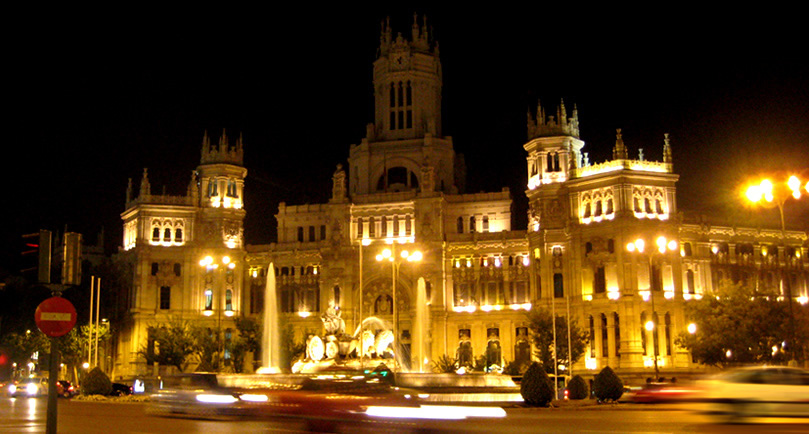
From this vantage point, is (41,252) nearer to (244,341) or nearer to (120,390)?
(120,390)

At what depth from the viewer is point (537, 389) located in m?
44.2

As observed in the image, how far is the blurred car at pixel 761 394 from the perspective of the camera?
25484 mm

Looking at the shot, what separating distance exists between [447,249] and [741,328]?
3397cm

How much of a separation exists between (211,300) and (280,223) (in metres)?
11.9

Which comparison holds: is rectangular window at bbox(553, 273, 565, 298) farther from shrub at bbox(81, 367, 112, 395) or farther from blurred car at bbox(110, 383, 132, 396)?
shrub at bbox(81, 367, 112, 395)

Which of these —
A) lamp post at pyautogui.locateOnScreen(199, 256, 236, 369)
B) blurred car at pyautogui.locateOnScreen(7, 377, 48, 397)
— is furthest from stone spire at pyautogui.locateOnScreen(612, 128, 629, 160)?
blurred car at pyautogui.locateOnScreen(7, 377, 48, 397)

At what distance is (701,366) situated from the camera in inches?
3189

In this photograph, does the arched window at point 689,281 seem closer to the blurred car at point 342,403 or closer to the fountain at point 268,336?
the fountain at point 268,336

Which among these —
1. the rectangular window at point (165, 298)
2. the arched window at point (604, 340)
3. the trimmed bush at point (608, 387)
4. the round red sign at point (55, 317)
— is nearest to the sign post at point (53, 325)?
the round red sign at point (55, 317)

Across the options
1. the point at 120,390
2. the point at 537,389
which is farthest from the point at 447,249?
the point at 537,389

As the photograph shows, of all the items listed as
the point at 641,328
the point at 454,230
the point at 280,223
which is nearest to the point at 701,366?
the point at 641,328

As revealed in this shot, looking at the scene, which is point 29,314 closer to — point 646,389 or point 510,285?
point 510,285

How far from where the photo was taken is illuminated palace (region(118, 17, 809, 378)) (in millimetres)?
84438

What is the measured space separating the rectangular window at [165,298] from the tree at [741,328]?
172 feet
